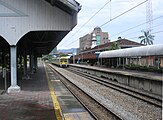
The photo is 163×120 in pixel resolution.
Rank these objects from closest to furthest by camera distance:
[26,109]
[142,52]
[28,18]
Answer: [26,109]
[28,18]
[142,52]

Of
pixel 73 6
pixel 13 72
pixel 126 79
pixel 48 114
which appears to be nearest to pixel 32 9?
pixel 73 6

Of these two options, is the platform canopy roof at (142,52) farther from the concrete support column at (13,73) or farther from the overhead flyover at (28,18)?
the concrete support column at (13,73)

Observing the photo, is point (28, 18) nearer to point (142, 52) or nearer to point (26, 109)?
point (26, 109)

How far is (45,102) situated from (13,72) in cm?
423

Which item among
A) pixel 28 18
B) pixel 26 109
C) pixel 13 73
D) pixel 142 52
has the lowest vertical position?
pixel 26 109

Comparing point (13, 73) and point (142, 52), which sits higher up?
point (142, 52)

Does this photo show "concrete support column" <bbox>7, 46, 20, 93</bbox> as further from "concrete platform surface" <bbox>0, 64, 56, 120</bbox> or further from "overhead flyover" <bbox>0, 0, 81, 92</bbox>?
"concrete platform surface" <bbox>0, 64, 56, 120</bbox>

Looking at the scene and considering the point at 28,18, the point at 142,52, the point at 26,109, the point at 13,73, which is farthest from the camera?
the point at 142,52

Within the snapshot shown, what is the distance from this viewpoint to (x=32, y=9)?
49.7 ft

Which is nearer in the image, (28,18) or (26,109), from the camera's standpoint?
(26,109)

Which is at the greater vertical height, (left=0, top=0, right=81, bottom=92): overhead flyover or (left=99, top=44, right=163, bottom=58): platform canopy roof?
(left=0, top=0, right=81, bottom=92): overhead flyover

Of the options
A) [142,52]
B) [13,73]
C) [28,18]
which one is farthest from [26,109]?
[142,52]

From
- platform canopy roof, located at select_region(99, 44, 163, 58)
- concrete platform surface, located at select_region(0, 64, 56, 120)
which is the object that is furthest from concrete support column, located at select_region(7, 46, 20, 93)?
platform canopy roof, located at select_region(99, 44, 163, 58)

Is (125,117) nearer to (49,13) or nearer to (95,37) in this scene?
(49,13)
